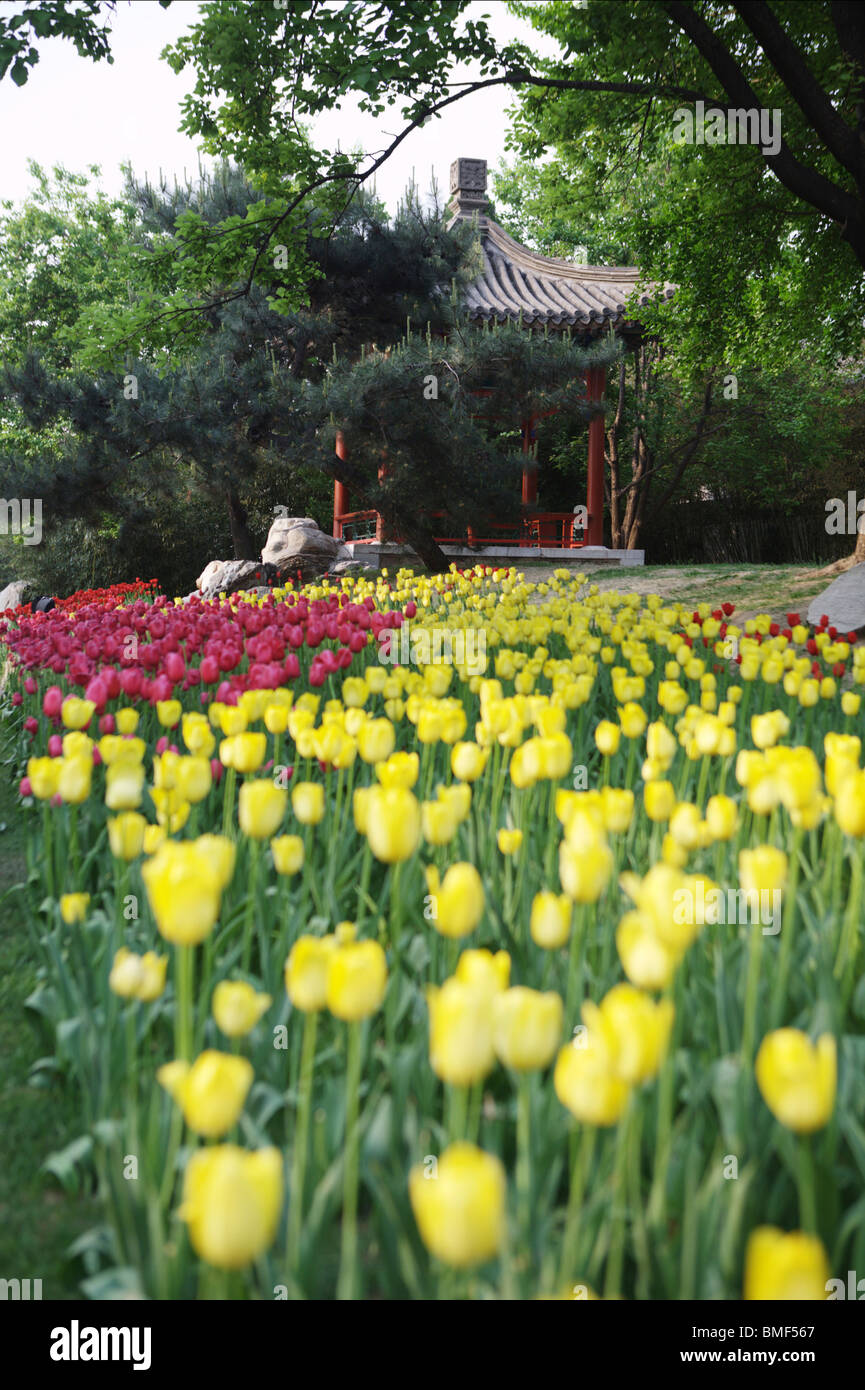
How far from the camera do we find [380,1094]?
1.54 meters

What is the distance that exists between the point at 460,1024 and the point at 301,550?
11.5 meters

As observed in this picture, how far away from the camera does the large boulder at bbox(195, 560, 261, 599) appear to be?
1130cm

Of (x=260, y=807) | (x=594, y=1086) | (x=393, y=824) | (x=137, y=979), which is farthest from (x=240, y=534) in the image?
(x=594, y=1086)

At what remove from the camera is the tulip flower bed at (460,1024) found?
94 centimetres

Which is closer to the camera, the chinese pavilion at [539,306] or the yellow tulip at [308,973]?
the yellow tulip at [308,973]

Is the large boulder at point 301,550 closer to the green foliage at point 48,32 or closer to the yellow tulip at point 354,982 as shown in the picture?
the green foliage at point 48,32

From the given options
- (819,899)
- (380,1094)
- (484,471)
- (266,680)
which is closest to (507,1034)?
(380,1094)

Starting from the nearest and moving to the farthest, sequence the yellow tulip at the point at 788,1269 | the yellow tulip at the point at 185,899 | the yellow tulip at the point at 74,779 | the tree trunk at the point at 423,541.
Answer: the yellow tulip at the point at 788,1269
the yellow tulip at the point at 185,899
the yellow tulip at the point at 74,779
the tree trunk at the point at 423,541

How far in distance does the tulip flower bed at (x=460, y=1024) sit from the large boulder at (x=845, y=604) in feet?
12.6

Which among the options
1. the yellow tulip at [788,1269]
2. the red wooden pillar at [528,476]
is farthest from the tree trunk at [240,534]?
the yellow tulip at [788,1269]

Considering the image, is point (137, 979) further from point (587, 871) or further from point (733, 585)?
point (733, 585)

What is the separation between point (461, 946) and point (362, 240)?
41.6 feet

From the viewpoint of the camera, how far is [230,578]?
11367mm
